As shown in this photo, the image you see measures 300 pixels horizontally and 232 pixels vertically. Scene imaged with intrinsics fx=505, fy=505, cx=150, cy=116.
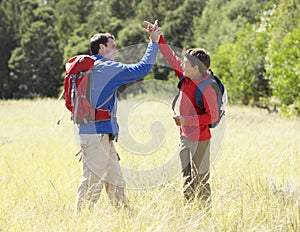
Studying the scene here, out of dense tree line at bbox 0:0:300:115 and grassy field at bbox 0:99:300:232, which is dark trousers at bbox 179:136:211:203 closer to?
grassy field at bbox 0:99:300:232

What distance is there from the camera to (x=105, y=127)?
427 cm

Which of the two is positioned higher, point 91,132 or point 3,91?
point 91,132

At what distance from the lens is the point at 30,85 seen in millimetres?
39531

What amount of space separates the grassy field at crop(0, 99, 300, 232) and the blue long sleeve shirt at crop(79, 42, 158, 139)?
64 centimetres

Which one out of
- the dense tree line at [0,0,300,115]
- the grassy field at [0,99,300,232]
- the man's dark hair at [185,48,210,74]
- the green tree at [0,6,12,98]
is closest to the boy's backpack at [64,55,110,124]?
the grassy field at [0,99,300,232]

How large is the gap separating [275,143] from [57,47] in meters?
34.2

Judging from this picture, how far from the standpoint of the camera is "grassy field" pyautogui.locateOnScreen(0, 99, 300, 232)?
12.0 feet

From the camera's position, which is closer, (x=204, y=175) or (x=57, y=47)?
(x=204, y=175)

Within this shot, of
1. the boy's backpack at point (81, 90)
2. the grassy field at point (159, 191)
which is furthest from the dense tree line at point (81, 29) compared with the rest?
the boy's backpack at point (81, 90)

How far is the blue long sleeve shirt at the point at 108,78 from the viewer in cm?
419

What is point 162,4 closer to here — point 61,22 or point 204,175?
point 61,22

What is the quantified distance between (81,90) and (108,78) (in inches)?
9.6

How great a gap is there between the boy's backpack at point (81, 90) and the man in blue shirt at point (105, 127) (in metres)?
0.05

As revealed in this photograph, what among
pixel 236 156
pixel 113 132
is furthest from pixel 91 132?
pixel 236 156
